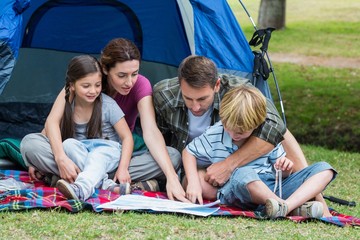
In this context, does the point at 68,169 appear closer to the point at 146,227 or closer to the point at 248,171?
the point at 146,227

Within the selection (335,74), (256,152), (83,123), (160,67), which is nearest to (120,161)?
(83,123)

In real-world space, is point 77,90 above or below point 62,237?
above

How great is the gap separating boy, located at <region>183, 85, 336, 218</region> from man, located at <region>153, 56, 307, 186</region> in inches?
2.6

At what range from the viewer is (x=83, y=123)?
4.44 metres

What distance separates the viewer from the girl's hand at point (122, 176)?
420 cm

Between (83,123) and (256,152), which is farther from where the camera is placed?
(83,123)

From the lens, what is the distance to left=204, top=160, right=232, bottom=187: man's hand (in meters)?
4.04

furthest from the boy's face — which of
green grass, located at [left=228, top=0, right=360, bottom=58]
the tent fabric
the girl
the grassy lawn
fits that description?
green grass, located at [left=228, top=0, right=360, bottom=58]

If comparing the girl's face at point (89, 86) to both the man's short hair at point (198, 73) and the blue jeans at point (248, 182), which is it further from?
the blue jeans at point (248, 182)

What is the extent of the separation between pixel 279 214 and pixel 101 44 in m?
2.75

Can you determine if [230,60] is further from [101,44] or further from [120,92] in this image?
[101,44]

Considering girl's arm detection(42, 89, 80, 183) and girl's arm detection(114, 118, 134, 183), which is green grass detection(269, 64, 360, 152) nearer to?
girl's arm detection(114, 118, 134, 183)

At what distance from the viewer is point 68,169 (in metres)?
4.08

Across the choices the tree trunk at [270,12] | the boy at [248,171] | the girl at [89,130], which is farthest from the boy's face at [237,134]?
the tree trunk at [270,12]
